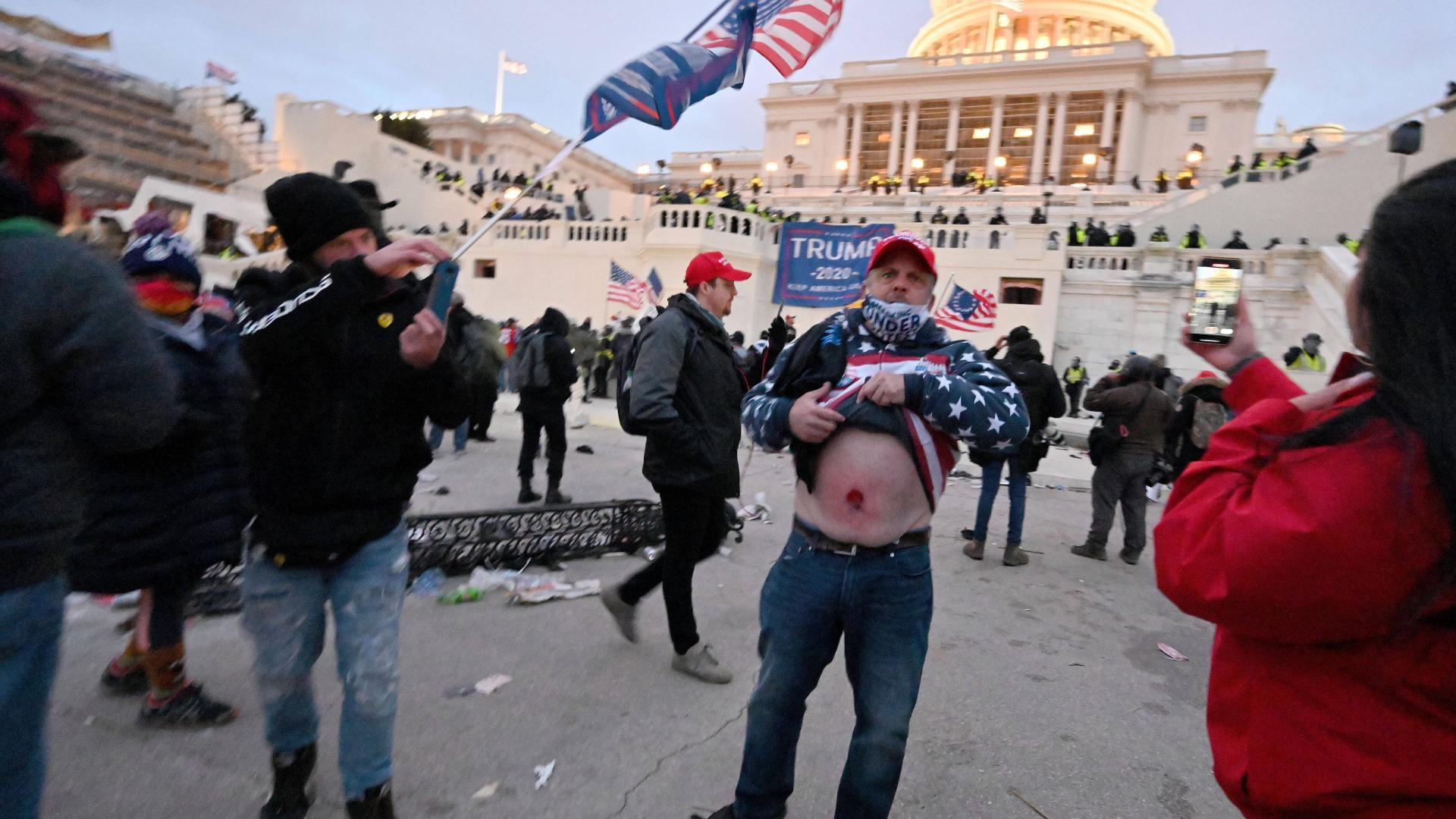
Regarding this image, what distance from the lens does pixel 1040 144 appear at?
47.3 metres

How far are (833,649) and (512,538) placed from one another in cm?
313

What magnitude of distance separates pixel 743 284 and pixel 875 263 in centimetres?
1965

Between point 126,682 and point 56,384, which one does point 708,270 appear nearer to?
point 56,384

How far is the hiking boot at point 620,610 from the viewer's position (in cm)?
371

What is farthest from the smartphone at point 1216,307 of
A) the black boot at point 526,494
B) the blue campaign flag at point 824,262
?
the blue campaign flag at point 824,262

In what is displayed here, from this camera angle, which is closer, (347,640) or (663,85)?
(347,640)

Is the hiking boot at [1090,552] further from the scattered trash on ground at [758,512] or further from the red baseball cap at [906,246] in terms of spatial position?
the red baseball cap at [906,246]

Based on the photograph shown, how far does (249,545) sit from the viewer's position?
2227 mm

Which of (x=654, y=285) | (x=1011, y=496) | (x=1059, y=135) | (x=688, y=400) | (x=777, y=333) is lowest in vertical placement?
(x=1011, y=496)

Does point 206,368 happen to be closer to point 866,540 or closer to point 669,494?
point 669,494

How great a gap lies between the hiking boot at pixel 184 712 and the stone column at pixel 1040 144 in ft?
168

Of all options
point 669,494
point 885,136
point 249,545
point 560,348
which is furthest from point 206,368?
point 885,136

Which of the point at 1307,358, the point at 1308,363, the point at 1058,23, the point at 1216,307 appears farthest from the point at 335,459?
the point at 1058,23

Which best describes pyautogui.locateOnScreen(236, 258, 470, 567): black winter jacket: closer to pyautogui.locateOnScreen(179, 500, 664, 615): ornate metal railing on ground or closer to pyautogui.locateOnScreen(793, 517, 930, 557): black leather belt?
pyautogui.locateOnScreen(793, 517, 930, 557): black leather belt
